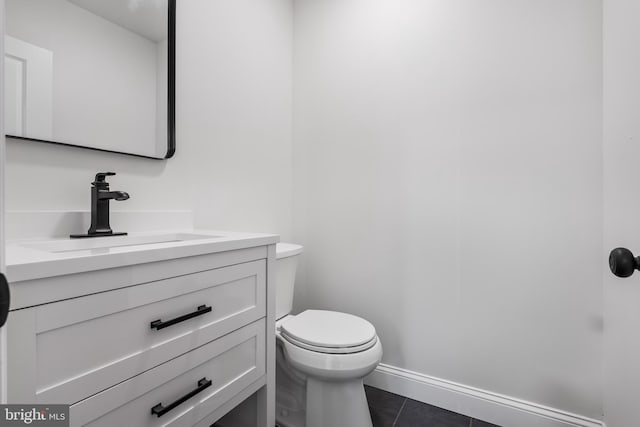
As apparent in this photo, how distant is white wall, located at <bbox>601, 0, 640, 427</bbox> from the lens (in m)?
0.89

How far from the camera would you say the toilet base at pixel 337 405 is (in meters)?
1.24

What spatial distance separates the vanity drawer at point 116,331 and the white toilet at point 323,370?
369mm

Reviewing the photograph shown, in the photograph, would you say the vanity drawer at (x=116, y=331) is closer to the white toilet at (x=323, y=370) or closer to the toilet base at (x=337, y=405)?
the white toilet at (x=323, y=370)

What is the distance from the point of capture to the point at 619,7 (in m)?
1.06

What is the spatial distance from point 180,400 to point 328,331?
64 cm

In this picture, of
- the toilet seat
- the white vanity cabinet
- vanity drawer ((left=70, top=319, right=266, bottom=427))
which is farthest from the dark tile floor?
vanity drawer ((left=70, top=319, right=266, bottom=427))

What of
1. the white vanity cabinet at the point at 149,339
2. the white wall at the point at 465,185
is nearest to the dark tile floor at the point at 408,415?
the white wall at the point at 465,185

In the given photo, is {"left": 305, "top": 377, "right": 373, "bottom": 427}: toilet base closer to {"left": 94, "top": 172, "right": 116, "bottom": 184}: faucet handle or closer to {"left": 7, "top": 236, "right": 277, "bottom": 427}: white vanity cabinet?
{"left": 7, "top": 236, "right": 277, "bottom": 427}: white vanity cabinet

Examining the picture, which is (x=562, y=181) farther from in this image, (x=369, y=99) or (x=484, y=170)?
(x=369, y=99)

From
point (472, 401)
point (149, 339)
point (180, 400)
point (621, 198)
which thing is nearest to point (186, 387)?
point (180, 400)

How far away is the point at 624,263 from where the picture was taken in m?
0.65

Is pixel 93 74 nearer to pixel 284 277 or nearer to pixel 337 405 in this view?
pixel 284 277

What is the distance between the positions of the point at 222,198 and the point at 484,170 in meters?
1.24

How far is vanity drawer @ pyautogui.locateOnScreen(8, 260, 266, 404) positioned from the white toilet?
1.21 feet
